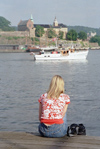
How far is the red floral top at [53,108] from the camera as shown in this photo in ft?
18.3

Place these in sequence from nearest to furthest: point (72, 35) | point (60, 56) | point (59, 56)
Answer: point (60, 56)
point (59, 56)
point (72, 35)

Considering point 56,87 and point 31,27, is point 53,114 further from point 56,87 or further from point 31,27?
point 31,27

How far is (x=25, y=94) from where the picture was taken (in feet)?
57.2

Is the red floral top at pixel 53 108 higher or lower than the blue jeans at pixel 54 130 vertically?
higher

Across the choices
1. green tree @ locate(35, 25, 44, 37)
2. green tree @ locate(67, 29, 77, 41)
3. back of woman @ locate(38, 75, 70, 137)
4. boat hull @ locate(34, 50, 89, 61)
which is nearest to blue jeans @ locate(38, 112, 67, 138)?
back of woman @ locate(38, 75, 70, 137)

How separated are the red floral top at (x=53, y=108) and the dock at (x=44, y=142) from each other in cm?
27

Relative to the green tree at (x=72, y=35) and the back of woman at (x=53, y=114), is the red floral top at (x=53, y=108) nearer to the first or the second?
the back of woman at (x=53, y=114)

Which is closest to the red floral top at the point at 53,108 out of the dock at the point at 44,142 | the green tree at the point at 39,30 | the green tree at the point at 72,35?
the dock at the point at 44,142

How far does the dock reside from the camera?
5091mm

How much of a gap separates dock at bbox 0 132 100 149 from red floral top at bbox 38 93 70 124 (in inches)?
10.8

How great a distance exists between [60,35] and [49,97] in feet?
483

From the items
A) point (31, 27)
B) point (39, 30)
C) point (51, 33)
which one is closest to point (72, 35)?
point (51, 33)

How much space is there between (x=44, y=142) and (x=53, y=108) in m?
0.56

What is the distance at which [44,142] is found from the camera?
5328 millimetres
